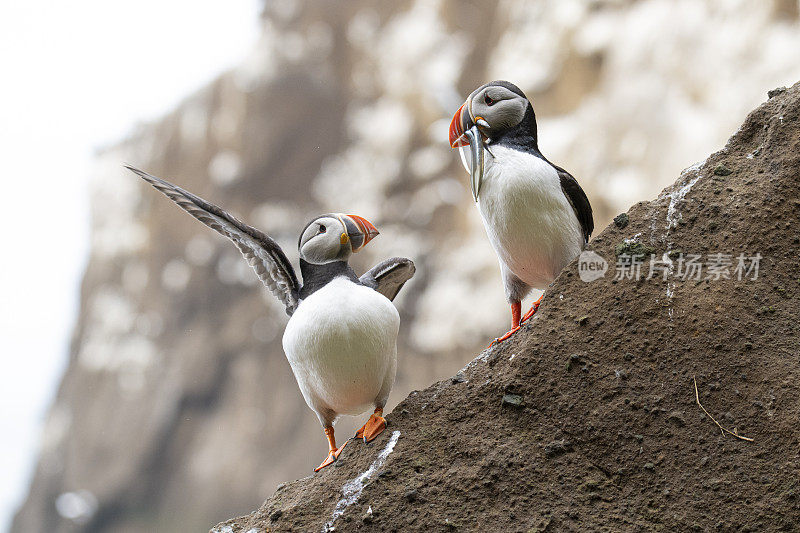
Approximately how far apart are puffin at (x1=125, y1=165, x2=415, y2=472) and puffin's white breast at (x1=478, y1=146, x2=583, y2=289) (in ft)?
1.39

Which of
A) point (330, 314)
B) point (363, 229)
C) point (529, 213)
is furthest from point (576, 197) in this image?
point (330, 314)

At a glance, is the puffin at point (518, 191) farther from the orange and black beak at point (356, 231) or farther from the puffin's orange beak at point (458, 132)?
the orange and black beak at point (356, 231)

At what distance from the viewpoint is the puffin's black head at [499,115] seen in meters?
2.32

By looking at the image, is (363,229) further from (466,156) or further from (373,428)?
(373,428)

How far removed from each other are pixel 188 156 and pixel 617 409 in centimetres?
1093

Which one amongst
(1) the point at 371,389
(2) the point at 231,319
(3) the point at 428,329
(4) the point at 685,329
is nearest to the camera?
(4) the point at 685,329

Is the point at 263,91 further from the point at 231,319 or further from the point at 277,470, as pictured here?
the point at 277,470

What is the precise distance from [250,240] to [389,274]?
1.72 feet

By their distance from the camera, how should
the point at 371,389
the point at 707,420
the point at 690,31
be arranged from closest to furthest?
the point at 707,420
the point at 371,389
the point at 690,31

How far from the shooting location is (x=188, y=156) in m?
11.8

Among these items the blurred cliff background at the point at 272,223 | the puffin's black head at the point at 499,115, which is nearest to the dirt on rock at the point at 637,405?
the puffin's black head at the point at 499,115

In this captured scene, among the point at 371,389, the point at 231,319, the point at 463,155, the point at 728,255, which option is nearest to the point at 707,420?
the point at 728,255

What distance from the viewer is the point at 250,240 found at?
230 cm

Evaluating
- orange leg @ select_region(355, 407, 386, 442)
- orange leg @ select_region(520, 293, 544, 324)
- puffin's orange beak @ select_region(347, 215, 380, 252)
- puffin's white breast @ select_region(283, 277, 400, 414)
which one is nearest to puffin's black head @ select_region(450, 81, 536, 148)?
puffin's orange beak @ select_region(347, 215, 380, 252)
